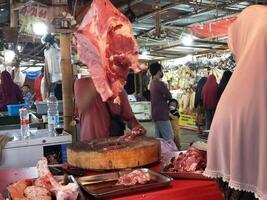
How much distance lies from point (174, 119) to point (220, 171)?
678cm

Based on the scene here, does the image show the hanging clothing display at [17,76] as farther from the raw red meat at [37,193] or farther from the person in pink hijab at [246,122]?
the person in pink hijab at [246,122]

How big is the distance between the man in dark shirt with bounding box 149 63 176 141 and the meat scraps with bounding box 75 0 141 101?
4.43m

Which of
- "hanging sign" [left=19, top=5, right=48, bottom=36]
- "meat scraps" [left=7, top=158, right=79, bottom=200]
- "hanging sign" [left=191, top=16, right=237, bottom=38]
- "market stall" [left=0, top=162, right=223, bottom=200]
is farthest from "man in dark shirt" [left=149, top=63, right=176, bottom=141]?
"meat scraps" [left=7, top=158, right=79, bottom=200]

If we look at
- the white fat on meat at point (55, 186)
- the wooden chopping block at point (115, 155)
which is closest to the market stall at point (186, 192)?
the white fat on meat at point (55, 186)

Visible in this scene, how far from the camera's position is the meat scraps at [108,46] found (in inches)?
118

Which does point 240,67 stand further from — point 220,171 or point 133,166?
point 133,166

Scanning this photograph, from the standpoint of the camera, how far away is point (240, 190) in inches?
71.8

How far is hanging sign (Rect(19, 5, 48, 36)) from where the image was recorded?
5.21 metres

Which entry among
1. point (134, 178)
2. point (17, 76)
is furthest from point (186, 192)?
point (17, 76)

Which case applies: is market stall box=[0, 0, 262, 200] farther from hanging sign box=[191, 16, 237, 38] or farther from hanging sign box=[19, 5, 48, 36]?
hanging sign box=[191, 16, 237, 38]

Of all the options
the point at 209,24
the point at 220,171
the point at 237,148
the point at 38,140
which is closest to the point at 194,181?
the point at 220,171

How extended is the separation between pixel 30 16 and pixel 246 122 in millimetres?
4836

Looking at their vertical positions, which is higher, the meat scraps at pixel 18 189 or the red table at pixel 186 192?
the meat scraps at pixel 18 189

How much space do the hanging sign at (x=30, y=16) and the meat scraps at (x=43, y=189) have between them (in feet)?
10.6
